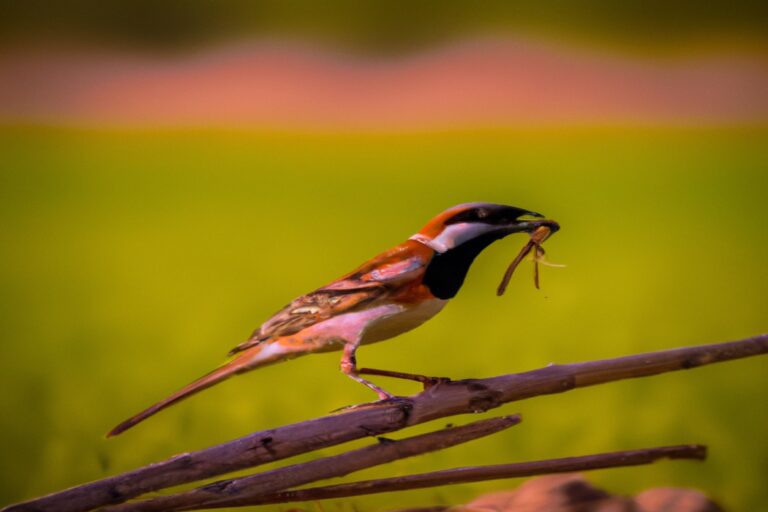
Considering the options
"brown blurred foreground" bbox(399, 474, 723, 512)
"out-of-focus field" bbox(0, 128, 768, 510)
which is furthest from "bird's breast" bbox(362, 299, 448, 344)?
"brown blurred foreground" bbox(399, 474, 723, 512)

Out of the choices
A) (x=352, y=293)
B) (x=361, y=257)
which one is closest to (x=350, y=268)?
(x=361, y=257)

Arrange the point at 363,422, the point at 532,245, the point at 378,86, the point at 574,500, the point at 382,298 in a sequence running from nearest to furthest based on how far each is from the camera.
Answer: the point at 363,422, the point at 382,298, the point at 532,245, the point at 574,500, the point at 378,86

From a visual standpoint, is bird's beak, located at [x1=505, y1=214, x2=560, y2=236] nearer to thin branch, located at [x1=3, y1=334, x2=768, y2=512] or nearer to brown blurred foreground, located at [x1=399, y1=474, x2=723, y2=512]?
thin branch, located at [x1=3, y1=334, x2=768, y2=512]

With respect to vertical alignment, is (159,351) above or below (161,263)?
below

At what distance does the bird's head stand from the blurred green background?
0.31m

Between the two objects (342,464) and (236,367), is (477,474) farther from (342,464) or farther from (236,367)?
(236,367)

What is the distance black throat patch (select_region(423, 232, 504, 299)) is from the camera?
1396mm

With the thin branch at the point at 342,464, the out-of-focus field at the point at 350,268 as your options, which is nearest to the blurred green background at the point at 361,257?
the out-of-focus field at the point at 350,268

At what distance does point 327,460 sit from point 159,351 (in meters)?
0.62

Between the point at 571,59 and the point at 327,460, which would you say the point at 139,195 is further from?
the point at 571,59

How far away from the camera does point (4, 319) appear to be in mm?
1800

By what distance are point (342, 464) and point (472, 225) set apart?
439 millimetres

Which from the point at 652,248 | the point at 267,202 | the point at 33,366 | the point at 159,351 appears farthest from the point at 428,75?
the point at 33,366

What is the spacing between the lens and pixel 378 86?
5.95 ft
